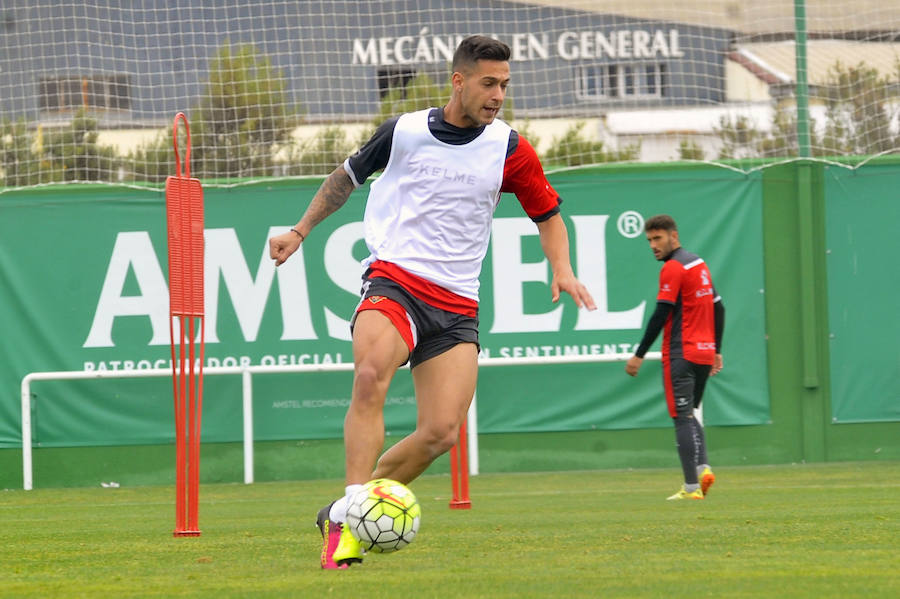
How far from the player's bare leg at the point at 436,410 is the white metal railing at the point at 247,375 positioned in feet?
24.4

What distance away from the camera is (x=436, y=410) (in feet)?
19.3

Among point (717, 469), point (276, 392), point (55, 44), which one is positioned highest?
point (55, 44)

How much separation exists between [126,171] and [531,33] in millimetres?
5196

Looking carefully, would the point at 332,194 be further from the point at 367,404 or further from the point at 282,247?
the point at 367,404

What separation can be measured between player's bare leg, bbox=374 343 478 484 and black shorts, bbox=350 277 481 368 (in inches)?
1.5

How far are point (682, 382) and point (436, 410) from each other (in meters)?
5.01

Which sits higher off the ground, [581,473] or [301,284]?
[301,284]

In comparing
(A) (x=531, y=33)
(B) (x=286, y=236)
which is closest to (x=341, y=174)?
(B) (x=286, y=236)

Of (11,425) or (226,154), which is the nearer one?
(11,425)

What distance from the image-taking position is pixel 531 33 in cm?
1738

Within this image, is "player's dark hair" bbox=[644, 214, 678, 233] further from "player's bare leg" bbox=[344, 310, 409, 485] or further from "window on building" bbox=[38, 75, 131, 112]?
"window on building" bbox=[38, 75, 131, 112]

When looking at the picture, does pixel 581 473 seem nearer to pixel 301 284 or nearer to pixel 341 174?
pixel 301 284

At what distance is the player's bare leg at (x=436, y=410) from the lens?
5883mm

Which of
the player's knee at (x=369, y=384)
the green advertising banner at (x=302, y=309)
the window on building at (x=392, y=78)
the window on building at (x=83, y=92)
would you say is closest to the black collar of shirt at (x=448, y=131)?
the player's knee at (x=369, y=384)
